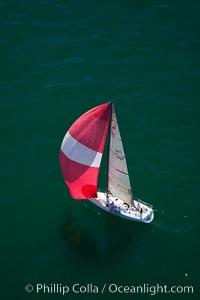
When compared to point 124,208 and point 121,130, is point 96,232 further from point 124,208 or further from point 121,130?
point 121,130

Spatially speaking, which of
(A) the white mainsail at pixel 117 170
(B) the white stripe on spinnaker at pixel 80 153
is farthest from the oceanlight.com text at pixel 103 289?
(B) the white stripe on spinnaker at pixel 80 153

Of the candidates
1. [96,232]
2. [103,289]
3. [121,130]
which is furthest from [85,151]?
[103,289]

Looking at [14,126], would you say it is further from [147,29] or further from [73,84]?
[147,29]

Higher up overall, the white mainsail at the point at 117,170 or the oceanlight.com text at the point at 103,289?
the white mainsail at the point at 117,170

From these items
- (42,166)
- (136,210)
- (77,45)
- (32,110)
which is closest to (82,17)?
(77,45)

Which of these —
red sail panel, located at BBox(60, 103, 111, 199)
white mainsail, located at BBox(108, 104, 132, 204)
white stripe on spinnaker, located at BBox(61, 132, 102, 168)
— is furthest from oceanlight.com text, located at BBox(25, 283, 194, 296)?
white stripe on spinnaker, located at BBox(61, 132, 102, 168)

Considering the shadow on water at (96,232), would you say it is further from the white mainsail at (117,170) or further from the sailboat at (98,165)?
the white mainsail at (117,170)

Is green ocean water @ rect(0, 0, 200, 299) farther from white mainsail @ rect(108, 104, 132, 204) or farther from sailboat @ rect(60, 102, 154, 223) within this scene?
white mainsail @ rect(108, 104, 132, 204)
